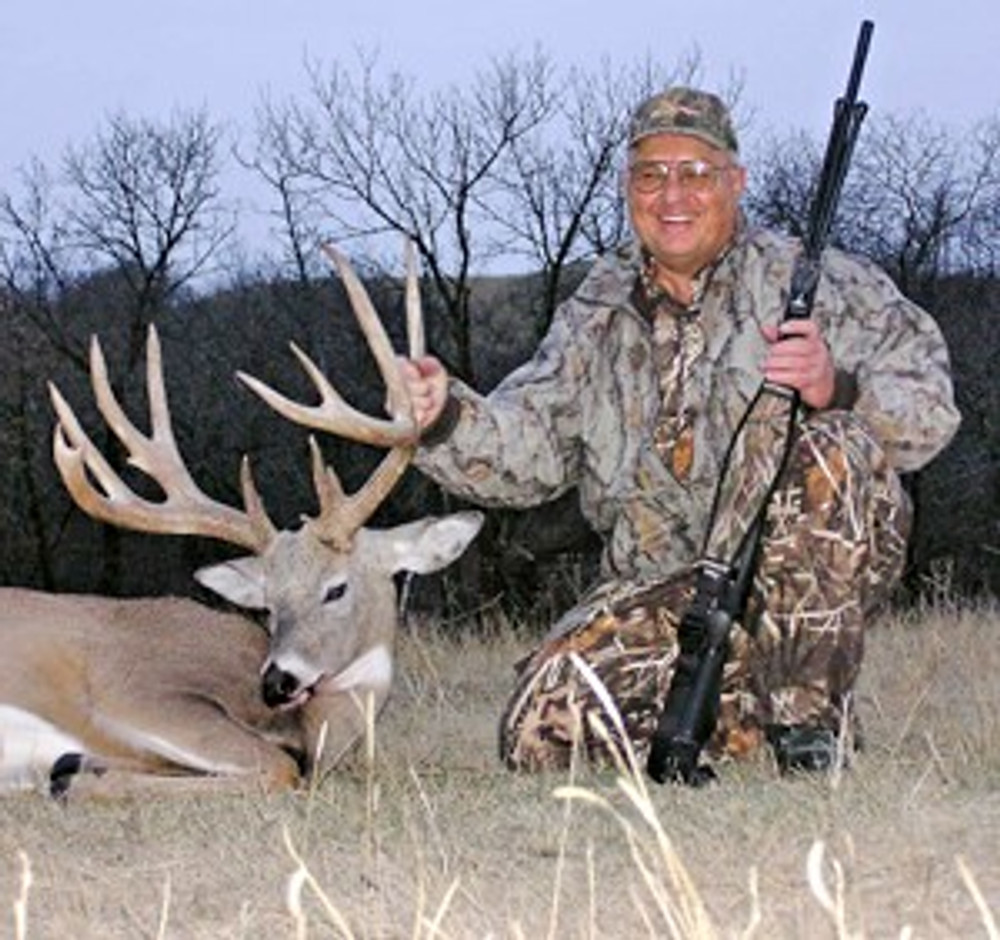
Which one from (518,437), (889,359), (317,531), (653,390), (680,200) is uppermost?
(680,200)

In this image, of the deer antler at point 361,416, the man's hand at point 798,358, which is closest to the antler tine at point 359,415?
the deer antler at point 361,416

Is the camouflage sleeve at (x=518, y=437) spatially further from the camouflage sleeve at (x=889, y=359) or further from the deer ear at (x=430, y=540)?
the camouflage sleeve at (x=889, y=359)

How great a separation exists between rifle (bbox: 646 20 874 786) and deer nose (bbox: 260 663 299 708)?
4.32ft

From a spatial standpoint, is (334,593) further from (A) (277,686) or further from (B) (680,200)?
(B) (680,200)

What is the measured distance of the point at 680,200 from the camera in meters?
6.11

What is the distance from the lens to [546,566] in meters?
23.4

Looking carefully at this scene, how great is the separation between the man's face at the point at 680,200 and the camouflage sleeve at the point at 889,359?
0.35 metres

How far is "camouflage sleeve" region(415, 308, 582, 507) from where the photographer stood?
6320 millimetres

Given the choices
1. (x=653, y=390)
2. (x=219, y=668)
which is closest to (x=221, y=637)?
(x=219, y=668)

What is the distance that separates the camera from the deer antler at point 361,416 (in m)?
6.10

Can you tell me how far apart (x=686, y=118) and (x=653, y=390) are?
0.77 m

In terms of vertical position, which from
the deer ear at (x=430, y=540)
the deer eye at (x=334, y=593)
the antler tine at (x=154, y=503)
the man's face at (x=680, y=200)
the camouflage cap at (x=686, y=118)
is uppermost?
the camouflage cap at (x=686, y=118)

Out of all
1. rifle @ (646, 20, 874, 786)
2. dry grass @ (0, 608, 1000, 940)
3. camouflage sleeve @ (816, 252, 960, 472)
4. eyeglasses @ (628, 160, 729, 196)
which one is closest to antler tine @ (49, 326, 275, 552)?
dry grass @ (0, 608, 1000, 940)

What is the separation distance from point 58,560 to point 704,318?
2149 centimetres
